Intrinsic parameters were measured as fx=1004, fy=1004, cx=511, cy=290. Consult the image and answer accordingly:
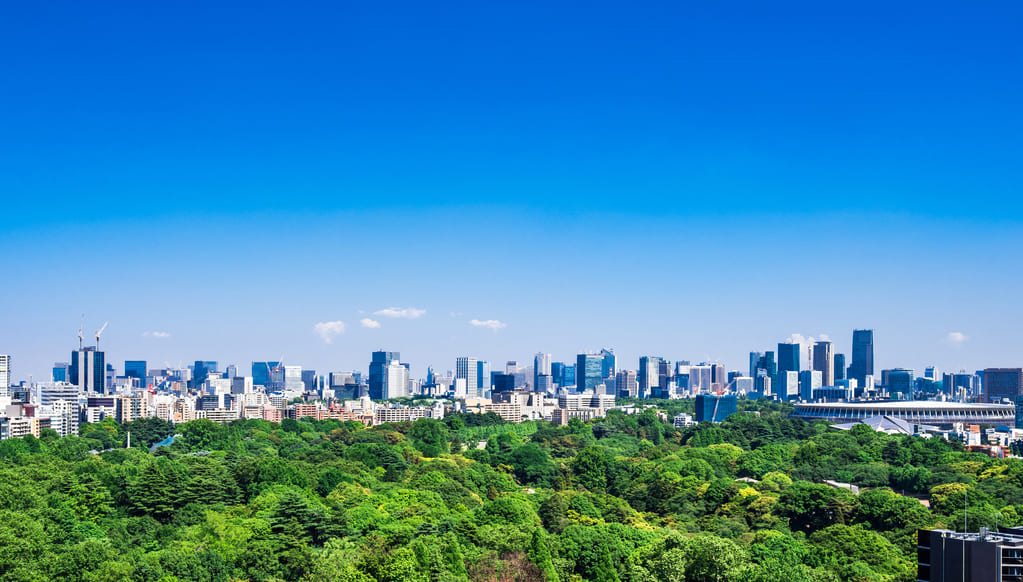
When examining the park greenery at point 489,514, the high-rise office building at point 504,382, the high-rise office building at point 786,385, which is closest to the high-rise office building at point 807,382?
the high-rise office building at point 786,385

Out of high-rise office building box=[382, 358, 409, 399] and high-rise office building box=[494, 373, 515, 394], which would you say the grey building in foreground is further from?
high-rise office building box=[382, 358, 409, 399]

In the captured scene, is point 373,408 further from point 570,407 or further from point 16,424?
point 16,424

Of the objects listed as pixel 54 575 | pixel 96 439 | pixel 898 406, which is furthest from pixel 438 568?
pixel 898 406

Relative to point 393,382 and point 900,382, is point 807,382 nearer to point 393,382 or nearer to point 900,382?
point 900,382

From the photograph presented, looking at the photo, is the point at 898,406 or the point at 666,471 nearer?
the point at 666,471

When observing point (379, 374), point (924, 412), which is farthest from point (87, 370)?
point (924, 412)

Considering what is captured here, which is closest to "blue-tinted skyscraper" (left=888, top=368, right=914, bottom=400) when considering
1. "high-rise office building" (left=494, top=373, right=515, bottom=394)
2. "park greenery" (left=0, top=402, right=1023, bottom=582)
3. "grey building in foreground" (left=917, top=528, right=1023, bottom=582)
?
"high-rise office building" (left=494, top=373, right=515, bottom=394)

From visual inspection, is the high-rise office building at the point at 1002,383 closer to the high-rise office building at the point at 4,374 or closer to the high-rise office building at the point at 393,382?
the high-rise office building at the point at 393,382
